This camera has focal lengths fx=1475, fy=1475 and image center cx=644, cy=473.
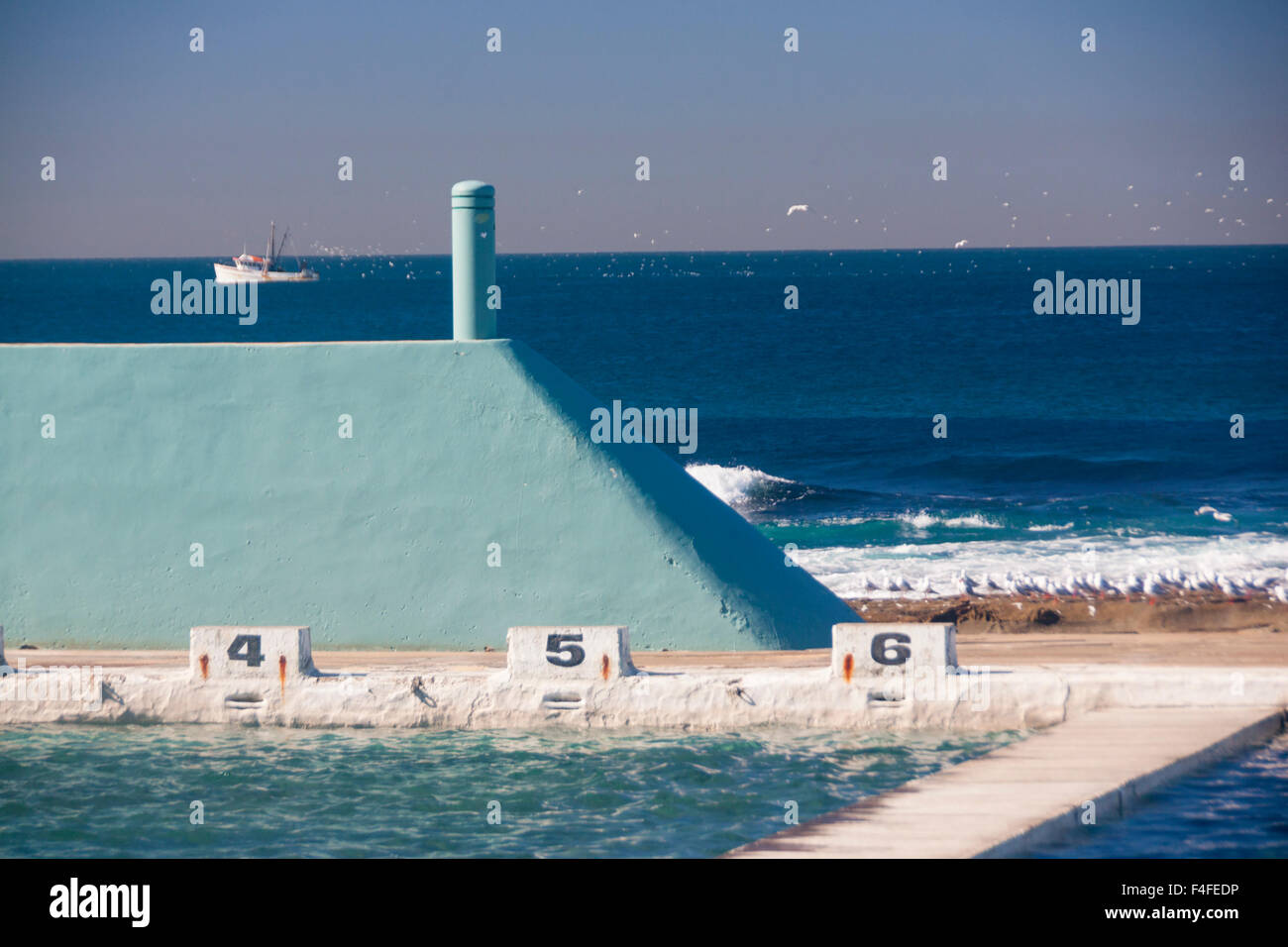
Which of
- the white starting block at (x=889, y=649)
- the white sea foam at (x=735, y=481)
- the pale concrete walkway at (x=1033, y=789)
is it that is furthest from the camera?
the white sea foam at (x=735, y=481)

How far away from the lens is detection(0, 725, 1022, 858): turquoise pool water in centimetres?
886

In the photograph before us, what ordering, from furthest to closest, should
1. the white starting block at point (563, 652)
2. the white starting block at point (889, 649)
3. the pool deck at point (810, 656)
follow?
the pool deck at point (810, 656) → the white starting block at point (563, 652) → the white starting block at point (889, 649)

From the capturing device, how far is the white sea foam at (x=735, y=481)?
108 feet

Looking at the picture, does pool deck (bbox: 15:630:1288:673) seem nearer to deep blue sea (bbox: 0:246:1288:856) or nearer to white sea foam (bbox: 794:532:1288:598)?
deep blue sea (bbox: 0:246:1288:856)

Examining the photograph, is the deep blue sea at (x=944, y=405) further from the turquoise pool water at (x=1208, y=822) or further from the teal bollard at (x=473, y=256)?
the turquoise pool water at (x=1208, y=822)

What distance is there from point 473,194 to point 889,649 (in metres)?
5.32

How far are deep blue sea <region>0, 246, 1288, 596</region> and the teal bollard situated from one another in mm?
9377

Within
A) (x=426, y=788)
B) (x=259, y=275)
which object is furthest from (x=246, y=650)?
(x=259, y=275)

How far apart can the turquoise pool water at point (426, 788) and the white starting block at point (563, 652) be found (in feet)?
1.53

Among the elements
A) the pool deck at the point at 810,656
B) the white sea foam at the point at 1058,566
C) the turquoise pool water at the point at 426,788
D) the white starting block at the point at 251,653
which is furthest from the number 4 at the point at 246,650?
the white sea foam at the point at 1058,566

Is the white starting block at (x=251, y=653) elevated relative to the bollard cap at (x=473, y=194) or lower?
lower
